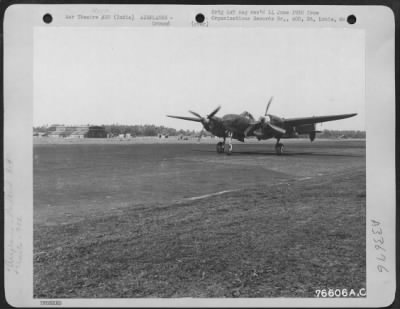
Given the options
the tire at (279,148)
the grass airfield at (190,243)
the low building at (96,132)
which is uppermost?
the low building at (96,132)

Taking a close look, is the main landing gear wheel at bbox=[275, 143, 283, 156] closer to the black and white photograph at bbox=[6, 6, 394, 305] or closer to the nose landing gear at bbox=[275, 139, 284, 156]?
the nose landing gear at bbox=[275, 139, 284, 156]

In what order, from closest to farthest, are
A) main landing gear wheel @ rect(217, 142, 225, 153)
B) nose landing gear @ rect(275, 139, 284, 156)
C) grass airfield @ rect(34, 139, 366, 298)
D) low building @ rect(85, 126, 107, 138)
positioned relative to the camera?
1. grass airfield @ rect(34, 139, 366, 298)
2. low building @ rect(85, 126, 107, 138)
3. main landing gear wheel @ rect(217, 142, 225, 153)
4. nose landing gear @ rect(275, 139, 284, 156)

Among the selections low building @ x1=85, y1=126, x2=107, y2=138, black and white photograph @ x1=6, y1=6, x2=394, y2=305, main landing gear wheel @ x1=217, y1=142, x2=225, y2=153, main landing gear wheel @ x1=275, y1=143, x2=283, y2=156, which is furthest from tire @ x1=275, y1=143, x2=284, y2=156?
low building @ x1=85, y1=126, x2=107, y2=138

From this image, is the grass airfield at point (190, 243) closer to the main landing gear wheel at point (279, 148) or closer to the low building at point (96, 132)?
the low building at point (96, 132)

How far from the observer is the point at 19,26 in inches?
95.3

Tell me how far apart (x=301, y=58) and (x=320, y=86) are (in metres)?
0.30

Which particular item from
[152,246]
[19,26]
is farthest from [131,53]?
[152,246]

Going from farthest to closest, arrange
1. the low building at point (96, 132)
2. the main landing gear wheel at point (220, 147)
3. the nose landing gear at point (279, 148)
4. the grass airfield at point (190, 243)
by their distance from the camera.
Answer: the nose landing gear at point (279, 148) < the main landing gear wheel at point (220, 147) < the low building at point (96, 132) < the grass airfield at point (190, 243)

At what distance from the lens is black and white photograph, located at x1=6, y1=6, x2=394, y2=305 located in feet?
7.41

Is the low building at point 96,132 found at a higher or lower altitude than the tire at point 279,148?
higher

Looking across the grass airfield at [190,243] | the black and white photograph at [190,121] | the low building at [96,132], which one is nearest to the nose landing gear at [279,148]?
the grass airfield at [190,243]

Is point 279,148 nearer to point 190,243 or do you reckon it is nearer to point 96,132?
point 96,132

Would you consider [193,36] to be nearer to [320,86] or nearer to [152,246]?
[320,86]

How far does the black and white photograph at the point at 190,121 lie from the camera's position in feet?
7.41
